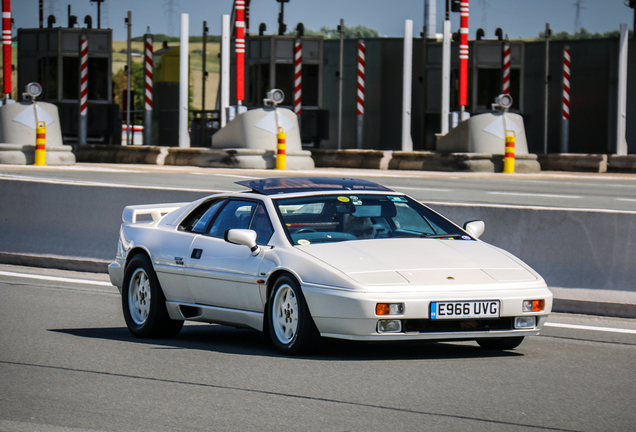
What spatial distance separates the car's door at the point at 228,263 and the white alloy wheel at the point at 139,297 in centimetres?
56

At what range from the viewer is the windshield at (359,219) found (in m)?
7.48

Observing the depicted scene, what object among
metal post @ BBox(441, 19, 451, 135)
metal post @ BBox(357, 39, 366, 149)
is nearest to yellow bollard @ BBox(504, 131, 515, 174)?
metal post @ BBox(441, 19, 451, 135)

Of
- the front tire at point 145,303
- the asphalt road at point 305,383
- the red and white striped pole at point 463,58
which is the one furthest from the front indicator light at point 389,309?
the red and white striped pole at point 463,58

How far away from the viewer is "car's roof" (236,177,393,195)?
7.84 m

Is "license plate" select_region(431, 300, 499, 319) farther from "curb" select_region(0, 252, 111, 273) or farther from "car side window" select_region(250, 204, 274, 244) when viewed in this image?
"curb" select_region(0, 252, 111, 273)

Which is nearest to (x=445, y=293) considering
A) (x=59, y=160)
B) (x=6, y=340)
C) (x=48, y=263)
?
(x=6, y=340)

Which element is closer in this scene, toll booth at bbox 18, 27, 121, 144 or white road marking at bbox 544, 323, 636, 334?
white road marking at bbox 544, 323, 636, 334

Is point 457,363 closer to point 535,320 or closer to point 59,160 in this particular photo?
point 535,320

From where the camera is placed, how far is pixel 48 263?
13.2 metres

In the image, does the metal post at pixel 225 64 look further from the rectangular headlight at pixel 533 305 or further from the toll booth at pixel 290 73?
the rectangular headlight at pixel 533 305

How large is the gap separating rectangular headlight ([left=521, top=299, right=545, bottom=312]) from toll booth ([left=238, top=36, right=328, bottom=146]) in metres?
27.3

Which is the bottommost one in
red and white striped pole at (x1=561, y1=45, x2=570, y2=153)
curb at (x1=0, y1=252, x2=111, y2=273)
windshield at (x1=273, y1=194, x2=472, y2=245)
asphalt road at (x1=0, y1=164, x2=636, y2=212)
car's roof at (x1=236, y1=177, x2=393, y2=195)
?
curb at (x1=0, y1=252, x2=111, y2=273)

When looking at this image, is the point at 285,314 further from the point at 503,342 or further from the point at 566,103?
the point at 566,103

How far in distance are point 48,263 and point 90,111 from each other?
22557 mm
